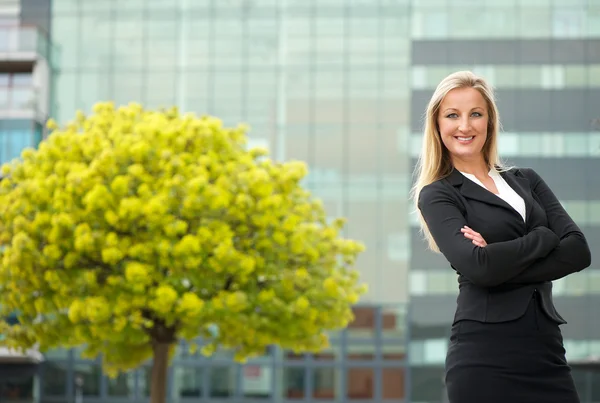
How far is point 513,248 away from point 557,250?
0.28 meters

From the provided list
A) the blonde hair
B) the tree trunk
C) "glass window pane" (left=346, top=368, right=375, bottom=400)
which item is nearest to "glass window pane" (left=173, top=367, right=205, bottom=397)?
"glass window pane" (left=346, top=368, right=375, bottom=400)

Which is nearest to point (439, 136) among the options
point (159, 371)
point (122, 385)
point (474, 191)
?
point (474, 191)

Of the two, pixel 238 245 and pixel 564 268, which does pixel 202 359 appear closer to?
pixel 238 245

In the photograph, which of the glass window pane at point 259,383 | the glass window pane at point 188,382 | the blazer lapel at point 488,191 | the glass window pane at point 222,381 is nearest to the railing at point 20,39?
the glass window pane at point 188,382

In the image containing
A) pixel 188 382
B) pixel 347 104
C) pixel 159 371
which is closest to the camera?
pixel 159 371

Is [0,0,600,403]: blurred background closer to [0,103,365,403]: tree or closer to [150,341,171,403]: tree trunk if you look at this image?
[0,103,365,403]: tree

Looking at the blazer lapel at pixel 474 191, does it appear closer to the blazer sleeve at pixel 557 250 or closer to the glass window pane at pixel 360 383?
the blazer sleeve at pixel 557 250

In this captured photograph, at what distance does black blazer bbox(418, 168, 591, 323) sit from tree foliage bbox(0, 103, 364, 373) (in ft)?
68.0

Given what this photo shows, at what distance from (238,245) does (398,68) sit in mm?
18684

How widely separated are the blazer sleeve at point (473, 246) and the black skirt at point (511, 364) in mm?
169

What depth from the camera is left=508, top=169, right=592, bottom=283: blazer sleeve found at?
3.93m

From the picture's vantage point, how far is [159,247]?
24.9m

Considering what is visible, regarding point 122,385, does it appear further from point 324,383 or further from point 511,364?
point 511,364

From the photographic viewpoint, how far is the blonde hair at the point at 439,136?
4.03m
